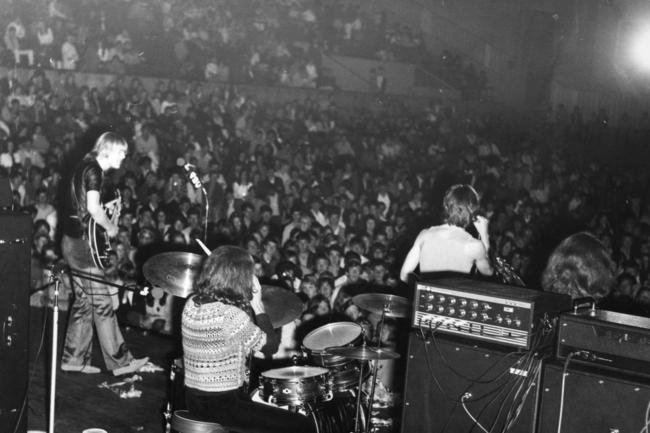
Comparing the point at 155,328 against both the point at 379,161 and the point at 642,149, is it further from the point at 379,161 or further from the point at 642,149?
the point at 642,149

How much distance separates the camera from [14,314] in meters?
3.36

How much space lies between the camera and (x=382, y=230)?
7.36 meters

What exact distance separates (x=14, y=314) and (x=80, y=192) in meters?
1.23

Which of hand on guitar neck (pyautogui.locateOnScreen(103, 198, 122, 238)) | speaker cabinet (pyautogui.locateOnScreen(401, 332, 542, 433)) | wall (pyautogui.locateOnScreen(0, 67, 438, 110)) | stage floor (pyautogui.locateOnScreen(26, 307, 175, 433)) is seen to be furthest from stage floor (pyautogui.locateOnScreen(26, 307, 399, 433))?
wall (pyautogui.locateOnScreen(0, 67, 438, 110))

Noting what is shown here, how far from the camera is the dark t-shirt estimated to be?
4426 millimetres

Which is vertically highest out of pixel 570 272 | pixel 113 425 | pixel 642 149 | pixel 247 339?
pixel 642 149

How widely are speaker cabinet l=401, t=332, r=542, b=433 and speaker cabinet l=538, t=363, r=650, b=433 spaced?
5cm

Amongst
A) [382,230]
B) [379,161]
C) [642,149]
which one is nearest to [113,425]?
[382,230]

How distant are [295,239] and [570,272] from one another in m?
3.61

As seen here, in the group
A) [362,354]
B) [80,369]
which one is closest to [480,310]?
[362,354]

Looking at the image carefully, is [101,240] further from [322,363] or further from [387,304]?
[387,304]

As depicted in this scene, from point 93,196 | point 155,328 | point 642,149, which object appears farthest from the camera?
point 642,149

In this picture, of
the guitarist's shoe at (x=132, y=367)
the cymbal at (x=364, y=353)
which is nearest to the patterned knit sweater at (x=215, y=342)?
the cymbal at (x=364, y=353)

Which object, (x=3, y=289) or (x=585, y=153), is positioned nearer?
(x=3, y=289)
